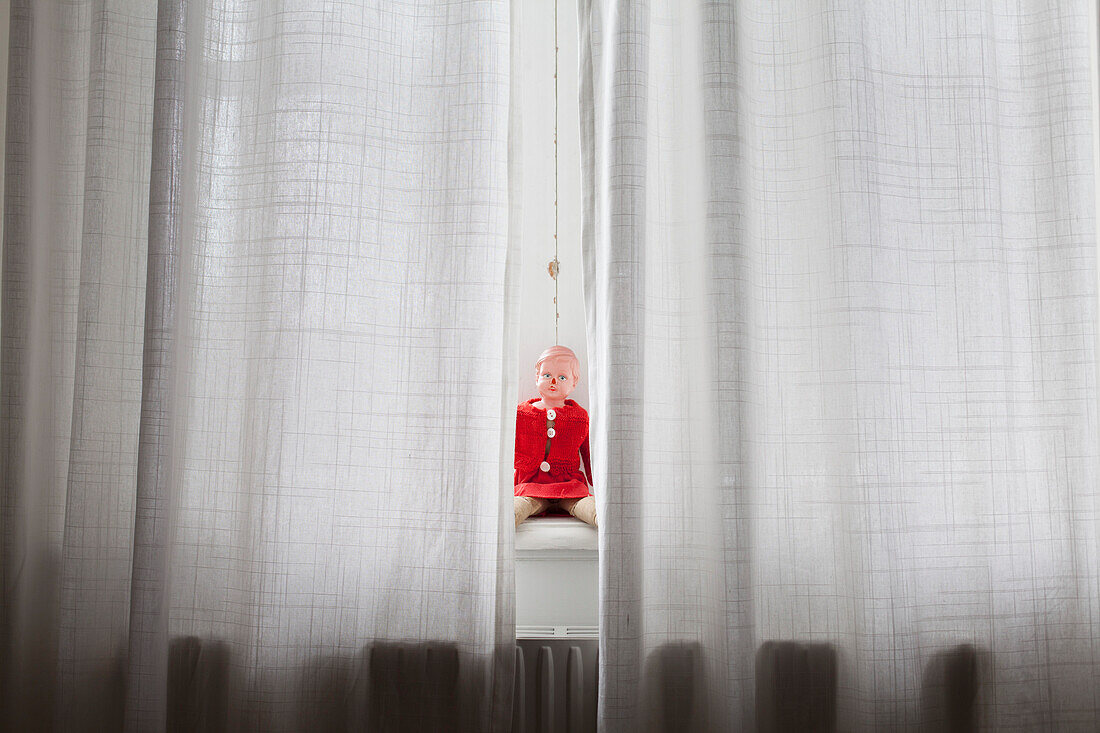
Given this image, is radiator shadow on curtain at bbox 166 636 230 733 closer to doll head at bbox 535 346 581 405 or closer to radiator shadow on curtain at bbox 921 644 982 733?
doll head at bbox 535 346 581 405

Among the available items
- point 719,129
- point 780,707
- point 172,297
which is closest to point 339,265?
point 172,297

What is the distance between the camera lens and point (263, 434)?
1.39 metres

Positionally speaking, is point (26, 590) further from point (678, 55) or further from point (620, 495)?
point (678, 55)

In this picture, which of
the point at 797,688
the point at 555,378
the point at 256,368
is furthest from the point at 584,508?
the point at 256,368

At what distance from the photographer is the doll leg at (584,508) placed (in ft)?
4.87

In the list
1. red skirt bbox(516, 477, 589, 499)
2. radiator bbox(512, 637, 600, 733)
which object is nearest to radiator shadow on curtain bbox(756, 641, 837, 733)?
radiator bbox(512, 637, 600, 733)

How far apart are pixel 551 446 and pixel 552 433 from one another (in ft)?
0.09

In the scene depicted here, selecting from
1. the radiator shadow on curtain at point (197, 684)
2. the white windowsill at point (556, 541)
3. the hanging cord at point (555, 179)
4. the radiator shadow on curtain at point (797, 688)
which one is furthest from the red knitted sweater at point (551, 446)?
the radiator shadow on curtain at point (197, 684)

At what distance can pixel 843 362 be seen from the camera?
1393mm

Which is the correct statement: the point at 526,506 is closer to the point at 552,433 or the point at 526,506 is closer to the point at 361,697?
the point at 552,433

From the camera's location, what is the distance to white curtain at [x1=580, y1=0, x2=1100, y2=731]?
1354 mm

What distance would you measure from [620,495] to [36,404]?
1049 millimetres

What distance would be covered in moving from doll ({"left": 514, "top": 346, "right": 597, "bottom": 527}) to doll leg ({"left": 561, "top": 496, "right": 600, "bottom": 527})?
0.4 inches

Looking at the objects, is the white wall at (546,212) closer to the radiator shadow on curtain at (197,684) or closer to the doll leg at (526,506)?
the doll leg at (526,506)
